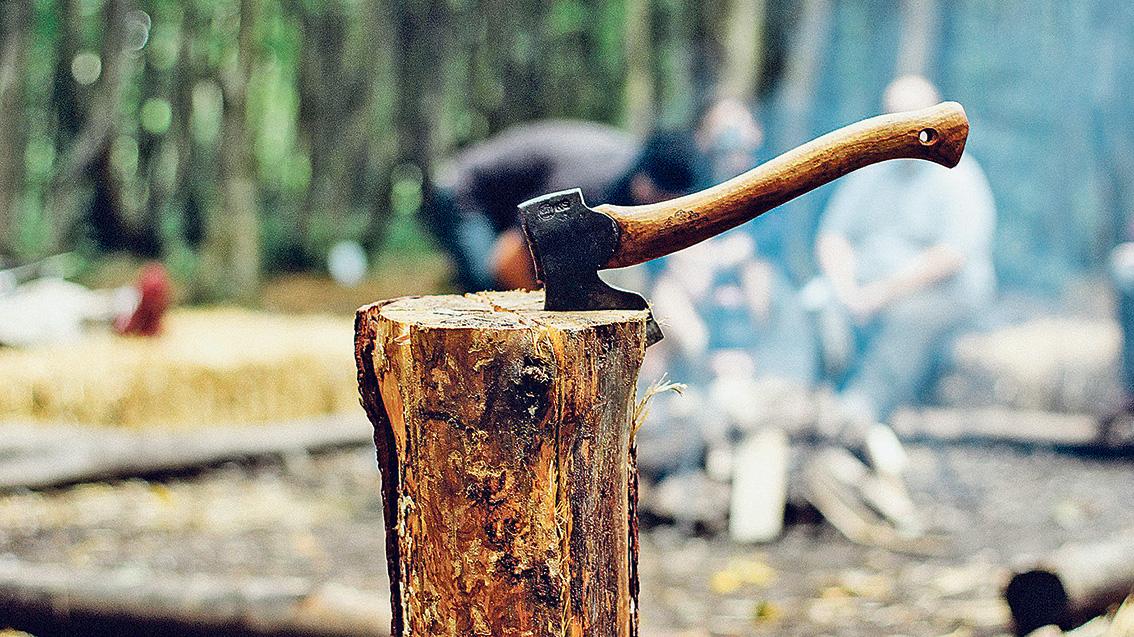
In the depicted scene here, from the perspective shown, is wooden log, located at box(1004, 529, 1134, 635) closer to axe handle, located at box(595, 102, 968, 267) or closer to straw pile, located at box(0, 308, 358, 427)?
axe handle, located at box(595, 102, 968, 267)

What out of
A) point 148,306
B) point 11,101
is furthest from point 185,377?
point 11,101

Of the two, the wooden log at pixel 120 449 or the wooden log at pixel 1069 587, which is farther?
the wooden log at pixel 120 449

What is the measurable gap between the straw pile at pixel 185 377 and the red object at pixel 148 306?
6 cm

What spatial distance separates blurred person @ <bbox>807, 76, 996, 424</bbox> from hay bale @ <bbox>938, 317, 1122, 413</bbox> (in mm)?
1285

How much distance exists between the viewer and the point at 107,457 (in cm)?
454

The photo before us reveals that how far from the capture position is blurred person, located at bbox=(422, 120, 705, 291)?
479cm

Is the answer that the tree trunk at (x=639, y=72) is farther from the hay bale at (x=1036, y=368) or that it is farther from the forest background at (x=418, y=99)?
the hay bale at (x=1036, y=368)

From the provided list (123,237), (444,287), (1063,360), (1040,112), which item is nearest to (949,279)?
(1063,360)

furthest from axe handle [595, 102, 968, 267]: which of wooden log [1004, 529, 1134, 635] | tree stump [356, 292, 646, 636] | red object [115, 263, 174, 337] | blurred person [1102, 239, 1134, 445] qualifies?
red object [115, 263, 174, 337]

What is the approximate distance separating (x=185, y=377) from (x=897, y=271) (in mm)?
3330

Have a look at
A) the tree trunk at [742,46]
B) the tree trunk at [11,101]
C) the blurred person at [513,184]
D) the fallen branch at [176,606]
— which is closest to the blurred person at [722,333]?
the blurred person at [513,184]

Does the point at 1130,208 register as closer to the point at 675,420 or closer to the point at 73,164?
the point at 675,420

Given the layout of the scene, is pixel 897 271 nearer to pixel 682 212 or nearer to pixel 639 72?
pixel 682 212

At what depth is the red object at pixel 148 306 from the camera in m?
5.32
